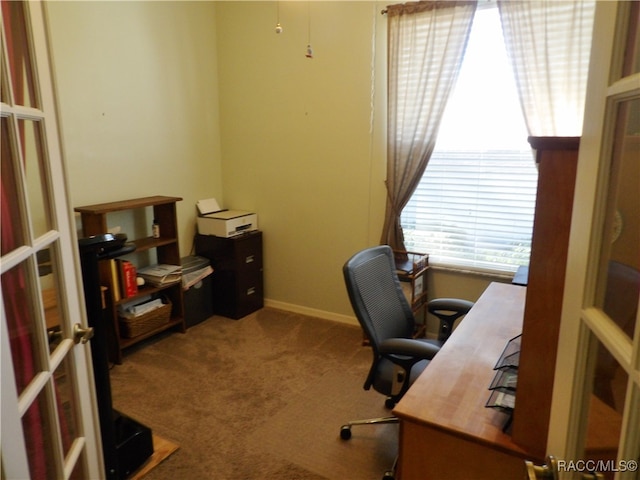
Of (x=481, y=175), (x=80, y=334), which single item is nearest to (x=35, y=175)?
(x=80, y=334)

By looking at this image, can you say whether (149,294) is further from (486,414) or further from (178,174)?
(486,414)

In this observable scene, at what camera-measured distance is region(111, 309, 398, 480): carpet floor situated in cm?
205

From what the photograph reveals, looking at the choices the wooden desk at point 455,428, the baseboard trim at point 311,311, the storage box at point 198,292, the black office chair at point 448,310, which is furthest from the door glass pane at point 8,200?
the baseboard trim at point 311,311

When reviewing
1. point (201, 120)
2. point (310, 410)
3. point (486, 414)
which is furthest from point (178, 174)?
point (486, 414)

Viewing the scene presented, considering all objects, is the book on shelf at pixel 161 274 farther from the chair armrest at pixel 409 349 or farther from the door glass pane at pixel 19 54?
the door glass pane at pixel 19 54

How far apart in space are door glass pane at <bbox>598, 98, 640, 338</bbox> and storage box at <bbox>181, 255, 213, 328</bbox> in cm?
319

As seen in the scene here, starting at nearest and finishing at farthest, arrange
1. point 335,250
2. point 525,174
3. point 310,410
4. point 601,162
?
point 601,162 < point 310,410 < point 525,174 < point 335,250

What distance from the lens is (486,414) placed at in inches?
52.6

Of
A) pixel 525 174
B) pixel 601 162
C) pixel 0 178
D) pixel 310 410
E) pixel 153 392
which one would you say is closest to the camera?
pixel 601 162

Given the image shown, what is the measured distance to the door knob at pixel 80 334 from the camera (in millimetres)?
1269

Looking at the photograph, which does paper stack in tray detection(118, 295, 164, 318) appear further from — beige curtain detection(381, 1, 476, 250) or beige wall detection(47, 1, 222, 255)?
beige curtain detection(381, 1, 476, 250)

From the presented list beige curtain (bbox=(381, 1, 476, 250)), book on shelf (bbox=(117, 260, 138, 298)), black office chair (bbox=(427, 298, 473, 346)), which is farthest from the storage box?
black office chair (bbox=(427, 298, 473, 346))

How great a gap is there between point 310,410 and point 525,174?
6.75 feet

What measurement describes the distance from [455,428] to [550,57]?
2329 mm
